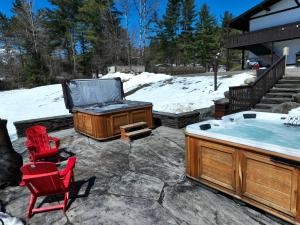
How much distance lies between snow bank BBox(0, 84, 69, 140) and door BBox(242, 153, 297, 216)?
34.4ft

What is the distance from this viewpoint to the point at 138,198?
3.18m

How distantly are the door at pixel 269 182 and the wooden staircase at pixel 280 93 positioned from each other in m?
4.74

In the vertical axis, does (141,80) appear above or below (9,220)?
above

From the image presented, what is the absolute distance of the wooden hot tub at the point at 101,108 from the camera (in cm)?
592

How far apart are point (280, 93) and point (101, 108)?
236 inches

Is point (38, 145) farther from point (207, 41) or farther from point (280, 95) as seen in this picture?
→ point (207, 41)

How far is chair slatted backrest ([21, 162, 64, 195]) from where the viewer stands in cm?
277

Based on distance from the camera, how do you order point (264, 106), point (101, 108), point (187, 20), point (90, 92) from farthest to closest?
point (187, 20) → point (264, 106) → point (90, 92) → point (101, 108)

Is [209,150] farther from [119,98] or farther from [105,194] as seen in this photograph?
[119,98]

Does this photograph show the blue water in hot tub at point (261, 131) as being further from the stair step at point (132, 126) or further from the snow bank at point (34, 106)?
the snow bank at point (34, 106)

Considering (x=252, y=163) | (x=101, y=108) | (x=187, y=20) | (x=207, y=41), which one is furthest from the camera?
(x=187, y=20)

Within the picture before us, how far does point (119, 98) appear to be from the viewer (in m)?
7.61

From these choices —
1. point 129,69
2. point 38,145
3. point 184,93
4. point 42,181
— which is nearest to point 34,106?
point 129,69

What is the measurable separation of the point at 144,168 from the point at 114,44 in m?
26.0
